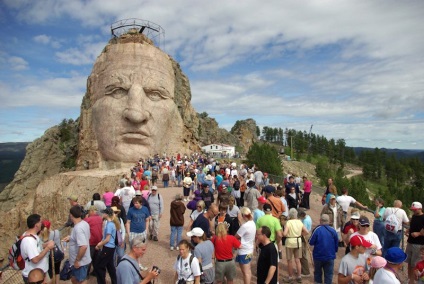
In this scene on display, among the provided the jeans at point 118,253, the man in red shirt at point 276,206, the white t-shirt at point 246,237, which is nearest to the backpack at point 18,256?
the jeans at point 118,253

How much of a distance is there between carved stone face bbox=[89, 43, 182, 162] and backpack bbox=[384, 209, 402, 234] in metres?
20.3

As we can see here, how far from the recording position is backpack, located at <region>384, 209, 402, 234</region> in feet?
23.9

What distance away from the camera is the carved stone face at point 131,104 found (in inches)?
1008

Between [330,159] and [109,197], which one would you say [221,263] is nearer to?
[109,197]

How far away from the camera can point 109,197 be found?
896 centimetres

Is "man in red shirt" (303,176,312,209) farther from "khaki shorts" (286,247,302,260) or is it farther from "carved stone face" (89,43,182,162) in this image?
"carved stone face" (89,43,182,162)

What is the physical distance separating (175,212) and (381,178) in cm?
9119

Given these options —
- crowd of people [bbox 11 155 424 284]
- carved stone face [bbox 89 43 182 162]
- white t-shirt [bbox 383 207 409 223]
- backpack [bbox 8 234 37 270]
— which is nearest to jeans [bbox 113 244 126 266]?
crowd of people [bbox 11 155 424 284]

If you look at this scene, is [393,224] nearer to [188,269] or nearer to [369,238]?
[369,238]

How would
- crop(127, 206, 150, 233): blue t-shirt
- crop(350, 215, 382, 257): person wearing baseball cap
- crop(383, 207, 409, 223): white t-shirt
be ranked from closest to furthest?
crop(350, 215, 382, 257): person wearing baseball cap < crop(383, 207, 409, 223): white t-shirt < crop(127, 206, 150, 233): blue t-shirt

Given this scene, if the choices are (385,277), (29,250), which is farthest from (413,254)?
(29,250)

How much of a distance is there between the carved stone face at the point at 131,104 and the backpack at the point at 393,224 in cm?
2033

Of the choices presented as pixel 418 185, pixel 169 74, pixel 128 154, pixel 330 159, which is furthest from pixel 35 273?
pixel 330 159

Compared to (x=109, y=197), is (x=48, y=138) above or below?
above
